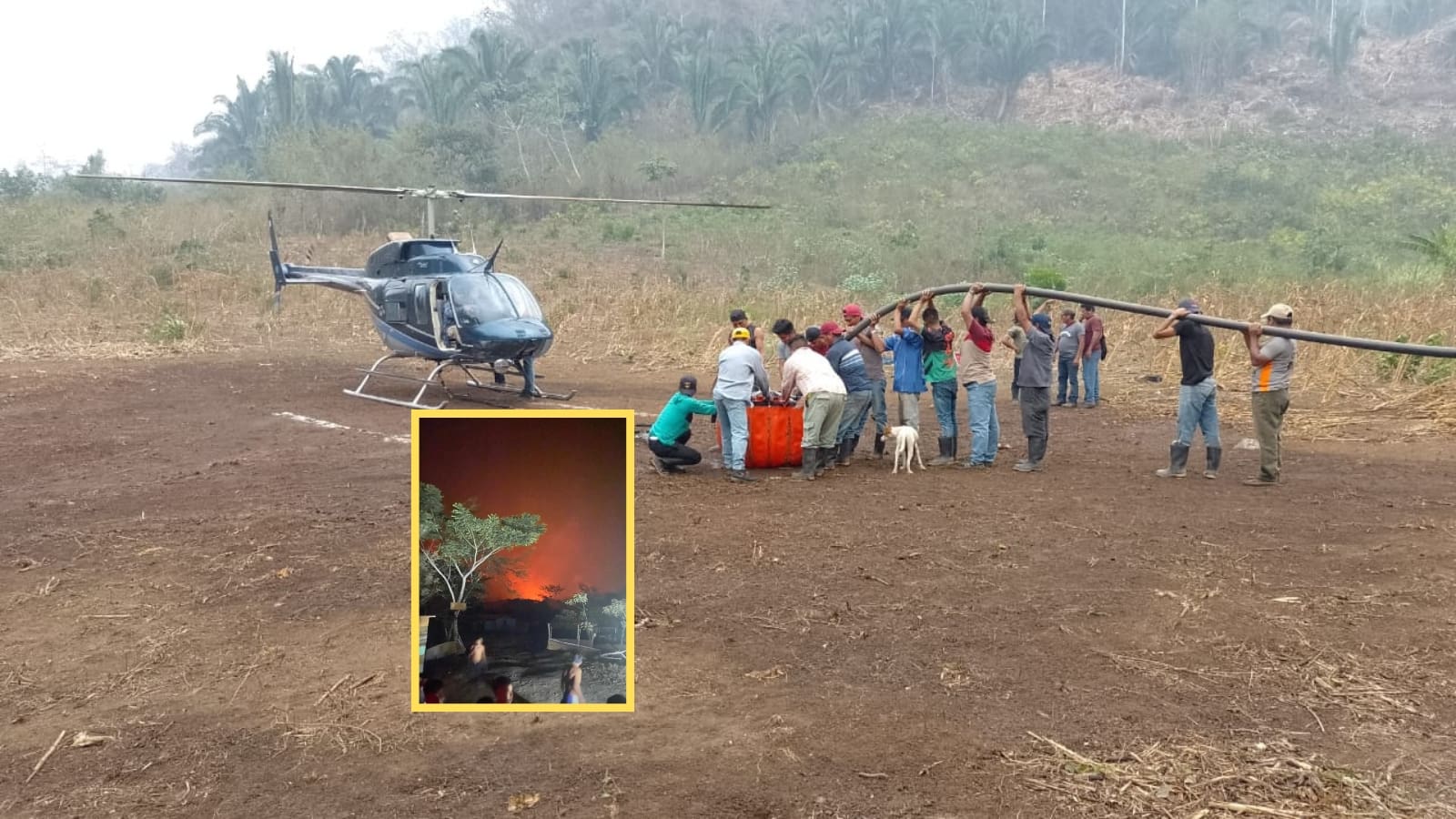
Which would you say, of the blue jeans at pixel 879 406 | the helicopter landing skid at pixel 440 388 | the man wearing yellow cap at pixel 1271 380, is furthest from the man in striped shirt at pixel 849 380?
the helicopter landing skid at pixel 440 388

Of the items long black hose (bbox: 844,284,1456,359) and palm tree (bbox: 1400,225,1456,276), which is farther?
palm tree (bbox: 1400,225,1456,276)

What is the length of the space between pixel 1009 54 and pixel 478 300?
227ft

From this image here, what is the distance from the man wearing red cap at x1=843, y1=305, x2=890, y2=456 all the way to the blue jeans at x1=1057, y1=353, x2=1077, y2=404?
457 centimetres

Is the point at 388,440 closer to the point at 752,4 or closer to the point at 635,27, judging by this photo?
the point at 635,27

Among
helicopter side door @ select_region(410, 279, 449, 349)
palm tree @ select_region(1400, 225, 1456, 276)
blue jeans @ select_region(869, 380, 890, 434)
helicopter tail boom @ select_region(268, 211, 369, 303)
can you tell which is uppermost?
palm tree @ select_region(1400, 225, 1456, 276)

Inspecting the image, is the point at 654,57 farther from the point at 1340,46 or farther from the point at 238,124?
the point at 1340,46

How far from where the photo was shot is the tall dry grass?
15266 mm

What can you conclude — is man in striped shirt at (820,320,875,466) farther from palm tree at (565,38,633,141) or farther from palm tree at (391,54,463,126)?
palm tree at (565,38,633,141)

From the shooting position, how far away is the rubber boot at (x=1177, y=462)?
1007cm

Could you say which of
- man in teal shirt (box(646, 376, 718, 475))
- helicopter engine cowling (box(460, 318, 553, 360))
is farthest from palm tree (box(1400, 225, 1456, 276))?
man in teal shirt (box(646, 376, 718, 475))

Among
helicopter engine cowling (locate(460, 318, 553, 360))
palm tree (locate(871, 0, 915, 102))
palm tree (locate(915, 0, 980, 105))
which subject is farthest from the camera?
palm tree (locate(871, 0, 915, 102))

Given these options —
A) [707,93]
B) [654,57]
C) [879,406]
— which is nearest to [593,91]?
[707,93]

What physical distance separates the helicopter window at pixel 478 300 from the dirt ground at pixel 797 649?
4.04 metres

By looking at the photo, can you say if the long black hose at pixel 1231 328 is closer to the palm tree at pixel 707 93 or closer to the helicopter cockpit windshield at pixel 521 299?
the helicopter cockpit windshield at pixel 521 299
